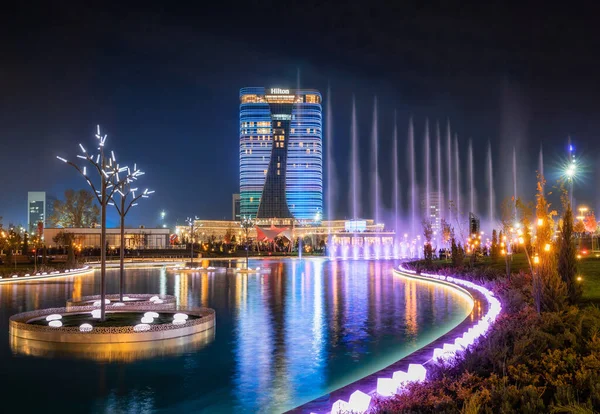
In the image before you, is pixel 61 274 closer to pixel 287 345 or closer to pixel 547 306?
pixel 287 345

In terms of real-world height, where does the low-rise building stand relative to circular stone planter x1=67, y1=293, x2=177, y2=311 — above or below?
above

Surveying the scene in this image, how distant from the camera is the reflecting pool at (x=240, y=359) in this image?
9.41m

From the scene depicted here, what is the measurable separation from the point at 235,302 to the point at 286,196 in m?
134

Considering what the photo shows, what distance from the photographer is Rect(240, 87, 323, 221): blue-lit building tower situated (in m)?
156

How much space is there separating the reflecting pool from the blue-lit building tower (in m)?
133

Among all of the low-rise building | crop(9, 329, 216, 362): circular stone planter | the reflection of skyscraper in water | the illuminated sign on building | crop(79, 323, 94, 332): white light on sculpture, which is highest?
the illuminated sign on building

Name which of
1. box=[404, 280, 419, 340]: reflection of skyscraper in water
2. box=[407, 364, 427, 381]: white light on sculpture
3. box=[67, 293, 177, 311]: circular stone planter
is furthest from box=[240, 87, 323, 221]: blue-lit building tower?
box=[407, 364, 427, 381]: white light on sculpture

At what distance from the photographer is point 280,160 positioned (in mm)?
155750

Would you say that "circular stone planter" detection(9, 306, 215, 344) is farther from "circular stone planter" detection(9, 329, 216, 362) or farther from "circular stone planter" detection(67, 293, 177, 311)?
"circular stone planter" detection(67, 293, 177, 311)

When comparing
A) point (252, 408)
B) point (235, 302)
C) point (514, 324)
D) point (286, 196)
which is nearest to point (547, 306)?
point (514, 324)

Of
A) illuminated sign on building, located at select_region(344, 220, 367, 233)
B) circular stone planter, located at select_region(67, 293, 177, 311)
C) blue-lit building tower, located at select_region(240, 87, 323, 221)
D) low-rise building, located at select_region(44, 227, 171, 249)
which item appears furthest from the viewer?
blue-lit building tower, located at select_region(240, 87, 323, 221)

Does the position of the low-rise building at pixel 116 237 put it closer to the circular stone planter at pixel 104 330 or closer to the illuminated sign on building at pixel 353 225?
the illuminated sign on building at pixel 353 225

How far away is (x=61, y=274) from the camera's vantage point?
4016 centimetres

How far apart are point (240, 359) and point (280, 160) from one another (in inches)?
5689
